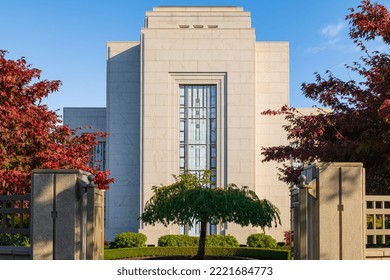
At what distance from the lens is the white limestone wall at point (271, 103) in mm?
32125

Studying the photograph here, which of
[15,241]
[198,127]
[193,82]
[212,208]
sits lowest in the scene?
[15,241]

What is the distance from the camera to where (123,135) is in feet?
107

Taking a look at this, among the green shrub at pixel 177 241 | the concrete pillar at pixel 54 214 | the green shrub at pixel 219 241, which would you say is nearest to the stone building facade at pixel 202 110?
the green shrub at pixel 219 241

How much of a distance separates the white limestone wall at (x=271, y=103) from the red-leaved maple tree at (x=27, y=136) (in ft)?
59.9

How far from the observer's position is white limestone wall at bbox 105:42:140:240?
32.4m

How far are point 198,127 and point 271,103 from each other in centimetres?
455

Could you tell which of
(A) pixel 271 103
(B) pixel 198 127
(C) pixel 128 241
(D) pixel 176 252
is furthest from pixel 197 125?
(D) pixel 176 252

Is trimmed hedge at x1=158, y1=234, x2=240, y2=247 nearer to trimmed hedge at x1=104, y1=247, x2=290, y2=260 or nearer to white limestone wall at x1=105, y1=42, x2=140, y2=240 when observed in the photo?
trimmed hedge at x1=104, y1=247, x2=290, y2=260

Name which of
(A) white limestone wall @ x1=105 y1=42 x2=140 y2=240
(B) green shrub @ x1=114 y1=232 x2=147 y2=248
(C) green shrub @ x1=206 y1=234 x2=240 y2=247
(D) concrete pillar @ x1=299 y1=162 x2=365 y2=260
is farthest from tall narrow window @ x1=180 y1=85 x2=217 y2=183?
(D) concrete pillar @ x1=299 y1=162 x2=365 y2=260

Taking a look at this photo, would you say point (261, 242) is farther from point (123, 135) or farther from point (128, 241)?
point (123, 135)

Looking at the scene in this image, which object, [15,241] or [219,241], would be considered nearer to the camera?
[15,241]

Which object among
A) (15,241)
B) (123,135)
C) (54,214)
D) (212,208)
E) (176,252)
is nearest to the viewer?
(54,214)

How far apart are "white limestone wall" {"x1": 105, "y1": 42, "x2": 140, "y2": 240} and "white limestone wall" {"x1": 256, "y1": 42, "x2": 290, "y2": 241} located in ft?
22.7

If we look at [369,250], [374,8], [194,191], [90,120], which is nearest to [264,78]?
[90,120]
